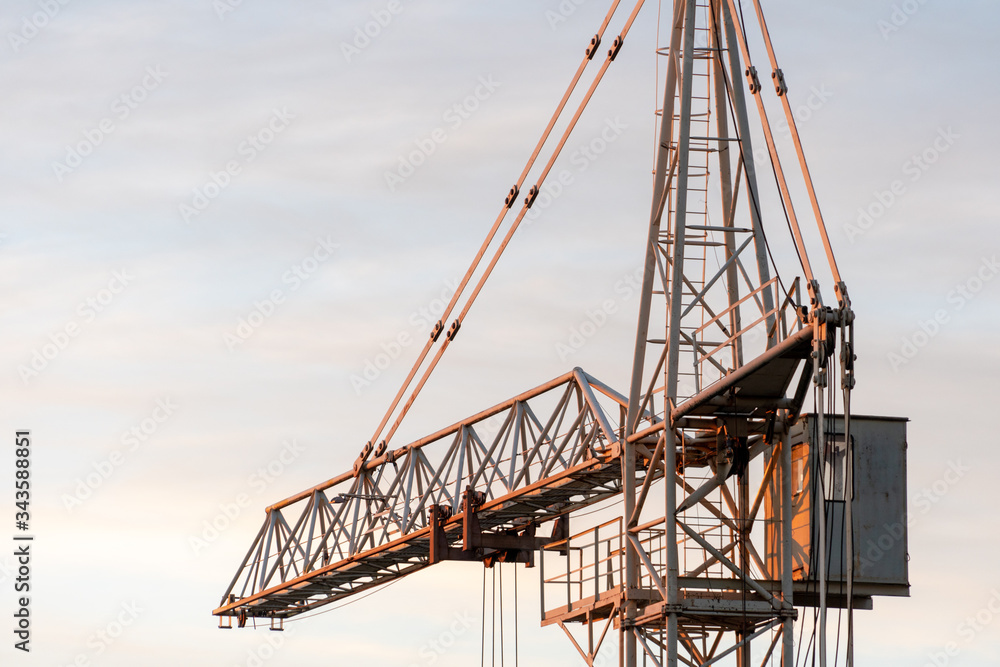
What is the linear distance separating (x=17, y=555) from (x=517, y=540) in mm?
15234

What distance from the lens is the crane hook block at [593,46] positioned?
53.5 metres

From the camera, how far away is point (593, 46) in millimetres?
53781

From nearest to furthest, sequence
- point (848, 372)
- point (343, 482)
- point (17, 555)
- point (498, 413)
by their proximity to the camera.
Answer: point (848, 372) < point (498, 413) < point (17, 555) < point (343, 482)

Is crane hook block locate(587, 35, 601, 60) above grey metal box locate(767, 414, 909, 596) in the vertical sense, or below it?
above

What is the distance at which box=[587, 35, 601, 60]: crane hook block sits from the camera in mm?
53531

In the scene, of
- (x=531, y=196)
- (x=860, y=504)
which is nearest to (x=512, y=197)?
(x=531, y=196)

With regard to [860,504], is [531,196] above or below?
above

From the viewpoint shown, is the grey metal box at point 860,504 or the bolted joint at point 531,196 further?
the bolted joint at point 531,196

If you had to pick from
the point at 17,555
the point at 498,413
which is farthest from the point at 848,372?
the point at 17,555

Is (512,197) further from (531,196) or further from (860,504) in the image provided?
(860,504)

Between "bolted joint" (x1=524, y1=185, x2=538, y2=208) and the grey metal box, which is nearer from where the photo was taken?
the grey metal box

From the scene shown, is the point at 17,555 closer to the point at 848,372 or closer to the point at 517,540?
the point at 517,540

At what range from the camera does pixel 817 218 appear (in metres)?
43.6

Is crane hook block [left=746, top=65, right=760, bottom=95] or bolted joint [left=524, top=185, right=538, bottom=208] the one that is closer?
crane hook block [left=746, top=65, right=760, bottom=95]
